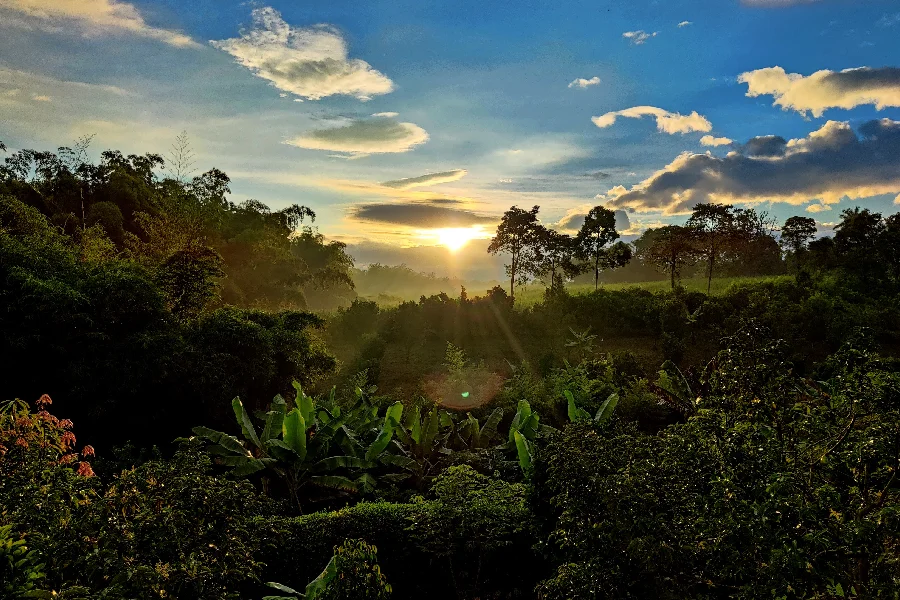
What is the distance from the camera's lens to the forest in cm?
320

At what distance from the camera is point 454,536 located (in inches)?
235

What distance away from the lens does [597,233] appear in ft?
94.8

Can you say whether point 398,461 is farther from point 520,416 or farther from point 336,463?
point 520,416

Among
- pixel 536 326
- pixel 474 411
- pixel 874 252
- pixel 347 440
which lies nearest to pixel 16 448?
pixel 347 440

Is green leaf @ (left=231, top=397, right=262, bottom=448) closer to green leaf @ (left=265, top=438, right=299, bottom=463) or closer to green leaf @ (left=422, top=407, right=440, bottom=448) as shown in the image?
green leaf @ (left=265, top=438, right=299, bottom=463)

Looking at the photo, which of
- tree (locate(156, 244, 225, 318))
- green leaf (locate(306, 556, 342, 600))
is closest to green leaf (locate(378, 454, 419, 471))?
green leaf (locate(306, 556, 342, 600))

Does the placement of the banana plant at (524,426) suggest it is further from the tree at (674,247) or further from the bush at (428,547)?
the tree at (674,247)

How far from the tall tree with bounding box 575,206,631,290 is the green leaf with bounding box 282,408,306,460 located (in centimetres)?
2320

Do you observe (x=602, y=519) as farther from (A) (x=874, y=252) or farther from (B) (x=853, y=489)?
(A) (x=874, y=252)

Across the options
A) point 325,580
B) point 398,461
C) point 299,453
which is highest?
point 325,580

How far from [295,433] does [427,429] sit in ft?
9.33

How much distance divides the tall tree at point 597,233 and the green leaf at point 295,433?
23198mm

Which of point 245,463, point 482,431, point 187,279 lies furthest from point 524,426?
point 187,279

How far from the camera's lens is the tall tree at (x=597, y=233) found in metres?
28.6
